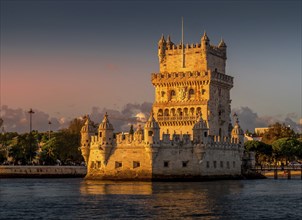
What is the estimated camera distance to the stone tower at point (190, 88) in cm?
10631

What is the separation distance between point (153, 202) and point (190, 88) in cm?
4589

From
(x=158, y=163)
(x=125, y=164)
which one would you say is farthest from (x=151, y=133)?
(x=125, y=164)

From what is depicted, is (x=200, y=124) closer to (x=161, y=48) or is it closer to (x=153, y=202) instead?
(x=161, y=48)

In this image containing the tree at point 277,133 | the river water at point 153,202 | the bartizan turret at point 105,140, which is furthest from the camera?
the tree at point 277,133

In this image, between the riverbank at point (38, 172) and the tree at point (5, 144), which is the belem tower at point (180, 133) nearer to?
the riverbank at point (38, 172)

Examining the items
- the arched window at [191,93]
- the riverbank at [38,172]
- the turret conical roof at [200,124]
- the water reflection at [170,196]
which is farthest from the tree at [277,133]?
the water reflection at [170,196]

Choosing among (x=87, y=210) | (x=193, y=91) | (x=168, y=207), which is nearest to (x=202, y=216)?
(x=168, y=207)

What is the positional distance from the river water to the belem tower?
289 inches

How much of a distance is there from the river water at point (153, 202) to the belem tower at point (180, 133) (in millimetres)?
7353

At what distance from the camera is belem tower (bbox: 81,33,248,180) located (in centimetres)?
9356

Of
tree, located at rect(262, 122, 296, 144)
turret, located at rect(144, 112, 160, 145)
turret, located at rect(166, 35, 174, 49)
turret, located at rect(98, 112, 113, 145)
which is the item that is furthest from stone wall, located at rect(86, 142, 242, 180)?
tree, located at rect(262, 122, 296, 144)

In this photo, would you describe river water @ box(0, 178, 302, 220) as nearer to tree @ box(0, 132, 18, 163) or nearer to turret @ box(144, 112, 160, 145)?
turret @ box(144, 112, 160, 145)

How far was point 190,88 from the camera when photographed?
108 meters

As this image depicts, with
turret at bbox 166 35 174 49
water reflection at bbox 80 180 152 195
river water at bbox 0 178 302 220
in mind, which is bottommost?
river water at bbox 0 178 302 220
